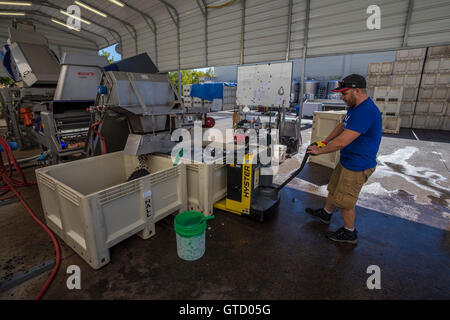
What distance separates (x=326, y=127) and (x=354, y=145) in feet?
9.31

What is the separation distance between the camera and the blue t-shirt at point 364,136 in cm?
195

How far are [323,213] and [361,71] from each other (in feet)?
60.9

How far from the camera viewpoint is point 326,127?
4766 mm

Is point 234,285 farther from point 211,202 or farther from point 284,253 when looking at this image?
point 211,202

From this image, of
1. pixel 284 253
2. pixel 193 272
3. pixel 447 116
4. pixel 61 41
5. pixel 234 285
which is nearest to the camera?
pixel 234 285

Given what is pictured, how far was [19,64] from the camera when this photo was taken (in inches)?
183

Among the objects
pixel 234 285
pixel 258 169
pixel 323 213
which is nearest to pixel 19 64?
A: pixel 258 169

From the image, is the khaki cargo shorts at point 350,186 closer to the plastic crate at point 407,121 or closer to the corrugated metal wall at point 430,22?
the corrugated metal wall at point 430,22

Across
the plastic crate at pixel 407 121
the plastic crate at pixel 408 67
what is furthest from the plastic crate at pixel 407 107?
the plastic crate at pixel 408 67

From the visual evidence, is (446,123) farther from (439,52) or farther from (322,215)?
(322,215)

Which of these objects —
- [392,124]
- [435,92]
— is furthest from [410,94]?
[392,124]

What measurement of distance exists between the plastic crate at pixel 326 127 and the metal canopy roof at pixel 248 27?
1.73m

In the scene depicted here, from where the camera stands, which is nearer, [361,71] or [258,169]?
[258,169]

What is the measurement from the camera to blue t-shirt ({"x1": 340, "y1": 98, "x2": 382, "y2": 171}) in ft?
6.41
